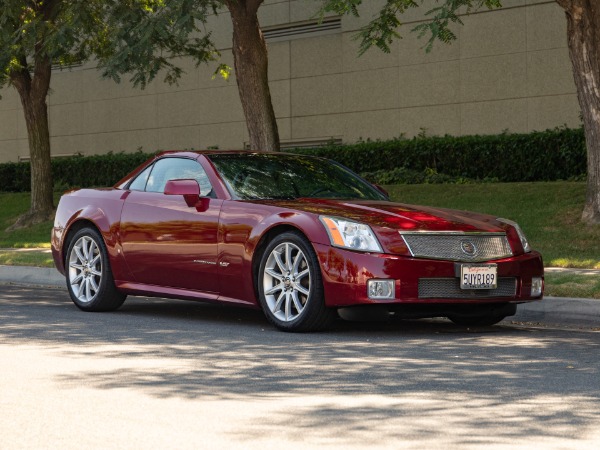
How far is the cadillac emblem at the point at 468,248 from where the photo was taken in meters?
9.29

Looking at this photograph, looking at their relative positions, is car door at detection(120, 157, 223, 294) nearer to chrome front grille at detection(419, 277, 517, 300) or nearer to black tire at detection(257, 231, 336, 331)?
black tire at detection(257, 231, 336, 331)

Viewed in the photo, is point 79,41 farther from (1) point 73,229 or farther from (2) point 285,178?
(2) point 285,178

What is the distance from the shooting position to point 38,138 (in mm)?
26328

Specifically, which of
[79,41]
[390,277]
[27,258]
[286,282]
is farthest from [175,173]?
[79,41]

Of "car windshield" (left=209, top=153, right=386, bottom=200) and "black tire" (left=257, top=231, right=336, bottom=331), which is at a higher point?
"car windshield" (left=209, top=153, right=386, bottom=200)

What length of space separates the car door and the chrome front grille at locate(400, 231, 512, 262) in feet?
6.03

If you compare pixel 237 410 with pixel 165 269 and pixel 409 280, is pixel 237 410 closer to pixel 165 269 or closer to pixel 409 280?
pixel 409 280

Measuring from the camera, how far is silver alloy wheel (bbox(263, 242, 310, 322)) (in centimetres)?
941

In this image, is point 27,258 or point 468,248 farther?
point 27,258

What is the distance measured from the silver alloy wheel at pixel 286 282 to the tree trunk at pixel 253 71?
9.52 meters

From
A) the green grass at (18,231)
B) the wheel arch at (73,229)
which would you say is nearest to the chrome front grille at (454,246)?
the wheel arch at (73,229)

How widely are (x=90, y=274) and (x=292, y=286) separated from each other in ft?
9.41

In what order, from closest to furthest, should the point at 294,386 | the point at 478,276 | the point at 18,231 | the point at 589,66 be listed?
the point at 294,386 < the point at 478,276 < the point at 589,66 < the point at 18,231

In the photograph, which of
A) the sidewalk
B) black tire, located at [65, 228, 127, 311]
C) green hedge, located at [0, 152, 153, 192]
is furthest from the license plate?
green hedge, located at [0, 152, 153, 192]
